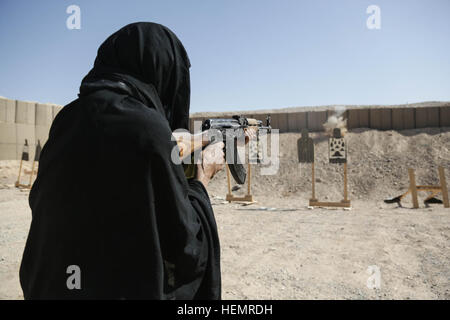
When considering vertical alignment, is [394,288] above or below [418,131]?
below

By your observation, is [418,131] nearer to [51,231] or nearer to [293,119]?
[293,119]

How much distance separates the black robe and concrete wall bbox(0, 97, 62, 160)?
18.0 m

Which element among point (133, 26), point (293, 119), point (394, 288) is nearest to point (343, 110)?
point (293, 119)

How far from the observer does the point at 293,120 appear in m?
17.7

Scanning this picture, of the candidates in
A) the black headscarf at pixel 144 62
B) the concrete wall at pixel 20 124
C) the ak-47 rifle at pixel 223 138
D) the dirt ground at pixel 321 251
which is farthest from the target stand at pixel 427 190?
the concrete wall at pixel 20 124

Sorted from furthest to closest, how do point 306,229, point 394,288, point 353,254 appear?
point 306,229 → point 353,254 → point 394,288

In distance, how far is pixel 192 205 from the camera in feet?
3.96

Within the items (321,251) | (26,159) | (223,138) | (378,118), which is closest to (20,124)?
(26,159)

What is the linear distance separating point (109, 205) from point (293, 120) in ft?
56.6

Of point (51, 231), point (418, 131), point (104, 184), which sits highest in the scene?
point (418, 131)

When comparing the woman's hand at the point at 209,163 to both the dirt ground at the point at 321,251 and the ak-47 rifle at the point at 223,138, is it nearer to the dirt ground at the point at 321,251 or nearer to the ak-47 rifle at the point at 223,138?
the ak-47 rifle at the point at 223,138
